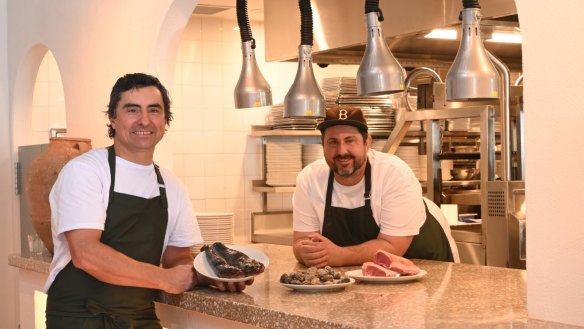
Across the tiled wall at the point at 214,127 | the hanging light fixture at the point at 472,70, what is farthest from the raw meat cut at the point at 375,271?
the tiled wall at the point at 214,127

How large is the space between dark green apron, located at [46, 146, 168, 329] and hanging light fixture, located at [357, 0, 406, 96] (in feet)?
3.35

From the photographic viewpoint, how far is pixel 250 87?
351cm

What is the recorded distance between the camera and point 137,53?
4.61 meters

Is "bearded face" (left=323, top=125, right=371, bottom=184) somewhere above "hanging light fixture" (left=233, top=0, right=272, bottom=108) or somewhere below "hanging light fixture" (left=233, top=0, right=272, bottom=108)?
below

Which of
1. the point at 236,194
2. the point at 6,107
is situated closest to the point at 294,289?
the point at 6,107

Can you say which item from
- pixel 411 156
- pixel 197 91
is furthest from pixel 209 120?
pixel 411 156

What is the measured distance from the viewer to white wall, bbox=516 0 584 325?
2.37 m

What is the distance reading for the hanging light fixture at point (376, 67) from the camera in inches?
110

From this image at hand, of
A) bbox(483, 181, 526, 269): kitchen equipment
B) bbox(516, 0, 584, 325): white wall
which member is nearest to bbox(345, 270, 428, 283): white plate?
bbox(516, 0, 584, 325): white wall

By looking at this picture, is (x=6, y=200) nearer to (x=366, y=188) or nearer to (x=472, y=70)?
(x=366, y=188)

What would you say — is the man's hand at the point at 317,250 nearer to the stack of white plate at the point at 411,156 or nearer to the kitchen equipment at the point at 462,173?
the kitchen equipment at the point at 462,173

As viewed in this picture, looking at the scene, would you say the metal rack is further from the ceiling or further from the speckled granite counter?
the ceiling

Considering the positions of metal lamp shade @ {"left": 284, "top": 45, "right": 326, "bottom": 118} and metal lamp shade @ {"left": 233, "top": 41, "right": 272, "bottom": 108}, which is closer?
metal lamp shade @ {"left": 284, "top": 45, "right": 326, "bottom": 118}

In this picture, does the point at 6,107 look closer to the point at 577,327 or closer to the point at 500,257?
the point at 500,257
